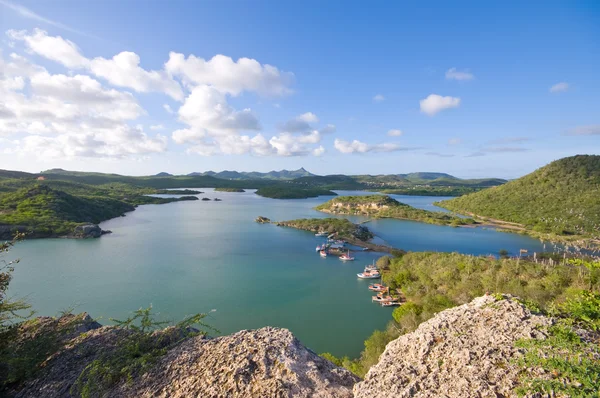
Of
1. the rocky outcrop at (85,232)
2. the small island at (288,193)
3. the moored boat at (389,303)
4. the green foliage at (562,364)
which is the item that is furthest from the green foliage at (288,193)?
the green foliage at (562,364)

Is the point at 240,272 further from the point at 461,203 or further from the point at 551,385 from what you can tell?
the point at 461,203

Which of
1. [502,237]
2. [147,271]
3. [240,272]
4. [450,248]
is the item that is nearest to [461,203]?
[502,237]

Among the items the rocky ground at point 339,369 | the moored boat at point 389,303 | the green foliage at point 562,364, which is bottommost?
the moored boat at point 389,303

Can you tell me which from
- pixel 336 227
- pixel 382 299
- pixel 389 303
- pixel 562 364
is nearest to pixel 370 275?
pixel 382 299

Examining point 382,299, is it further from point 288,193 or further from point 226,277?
point 288,193

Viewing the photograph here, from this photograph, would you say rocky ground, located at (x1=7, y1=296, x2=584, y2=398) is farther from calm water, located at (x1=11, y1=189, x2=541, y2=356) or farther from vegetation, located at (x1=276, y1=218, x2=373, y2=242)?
vegetation, located at (x1=276, y1=218, x2=373, y2=242)

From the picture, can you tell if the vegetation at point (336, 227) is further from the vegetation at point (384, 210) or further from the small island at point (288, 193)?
the small island at point (288, 193)
